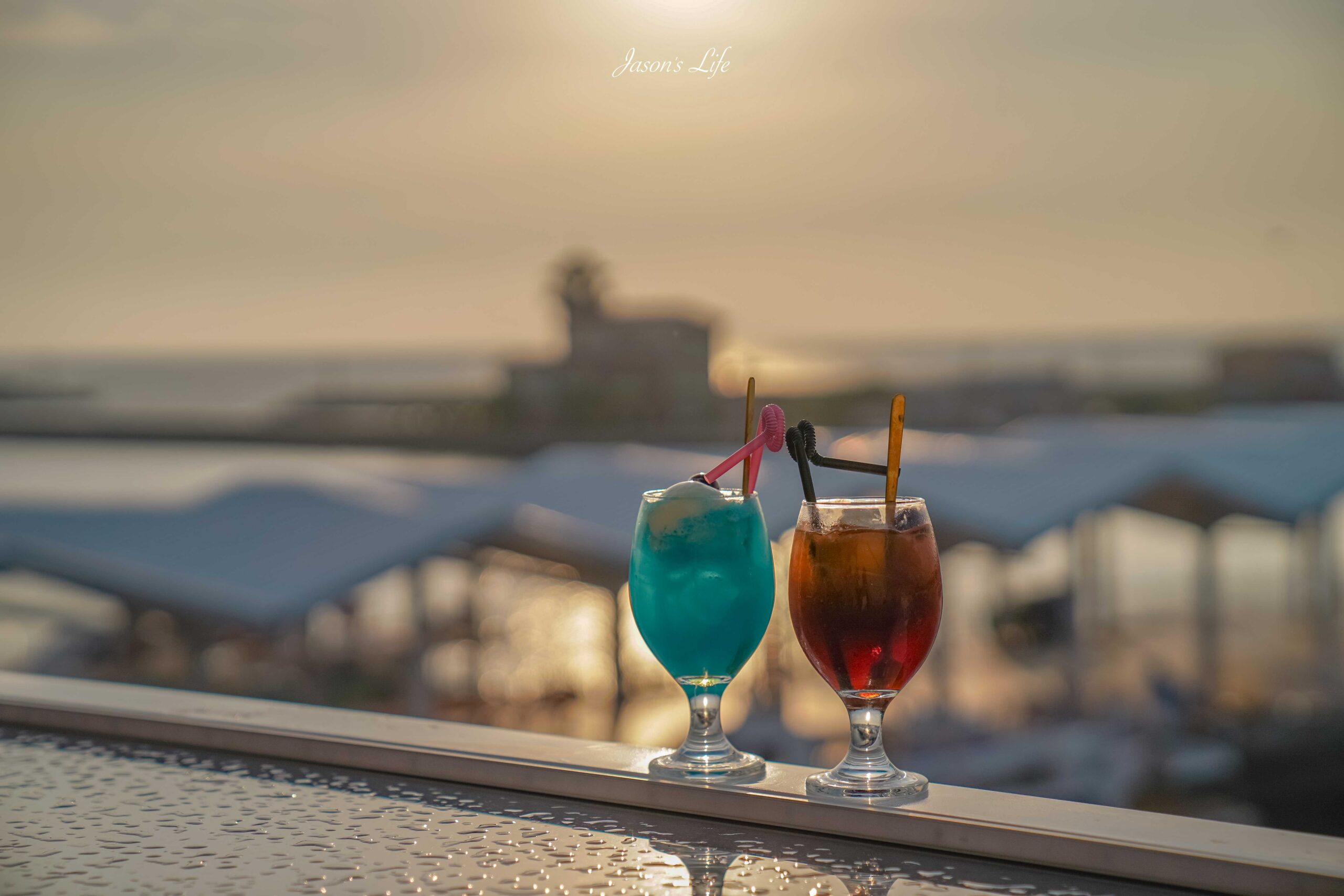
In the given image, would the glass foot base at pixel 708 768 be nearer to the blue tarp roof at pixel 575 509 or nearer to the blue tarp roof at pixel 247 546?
the blue tarp roof at pixel 575 509

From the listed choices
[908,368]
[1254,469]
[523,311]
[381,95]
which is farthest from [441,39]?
[523,311]

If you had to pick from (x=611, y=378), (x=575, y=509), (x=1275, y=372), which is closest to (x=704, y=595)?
(x=575, y=509)

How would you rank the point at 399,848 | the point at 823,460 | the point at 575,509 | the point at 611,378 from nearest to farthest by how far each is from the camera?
the point at 399,848 < the point at 823,460 < the point at 575,509 < the point at 611,378

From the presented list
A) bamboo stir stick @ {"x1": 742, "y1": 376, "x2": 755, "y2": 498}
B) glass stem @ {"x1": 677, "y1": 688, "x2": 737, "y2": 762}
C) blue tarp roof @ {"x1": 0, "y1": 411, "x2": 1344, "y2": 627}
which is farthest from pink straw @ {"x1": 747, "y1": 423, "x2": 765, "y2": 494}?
blue tarp roof @ {"x1": 0, "y1": 411, "x2": 1344, "y2": 627}

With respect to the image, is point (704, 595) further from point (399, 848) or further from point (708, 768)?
point (399, 848)

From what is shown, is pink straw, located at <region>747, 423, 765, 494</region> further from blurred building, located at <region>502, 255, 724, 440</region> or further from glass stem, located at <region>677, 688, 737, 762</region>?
blurred building, located at <region>502, 255, 724, 440</region>

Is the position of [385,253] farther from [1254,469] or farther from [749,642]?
[749,642]
